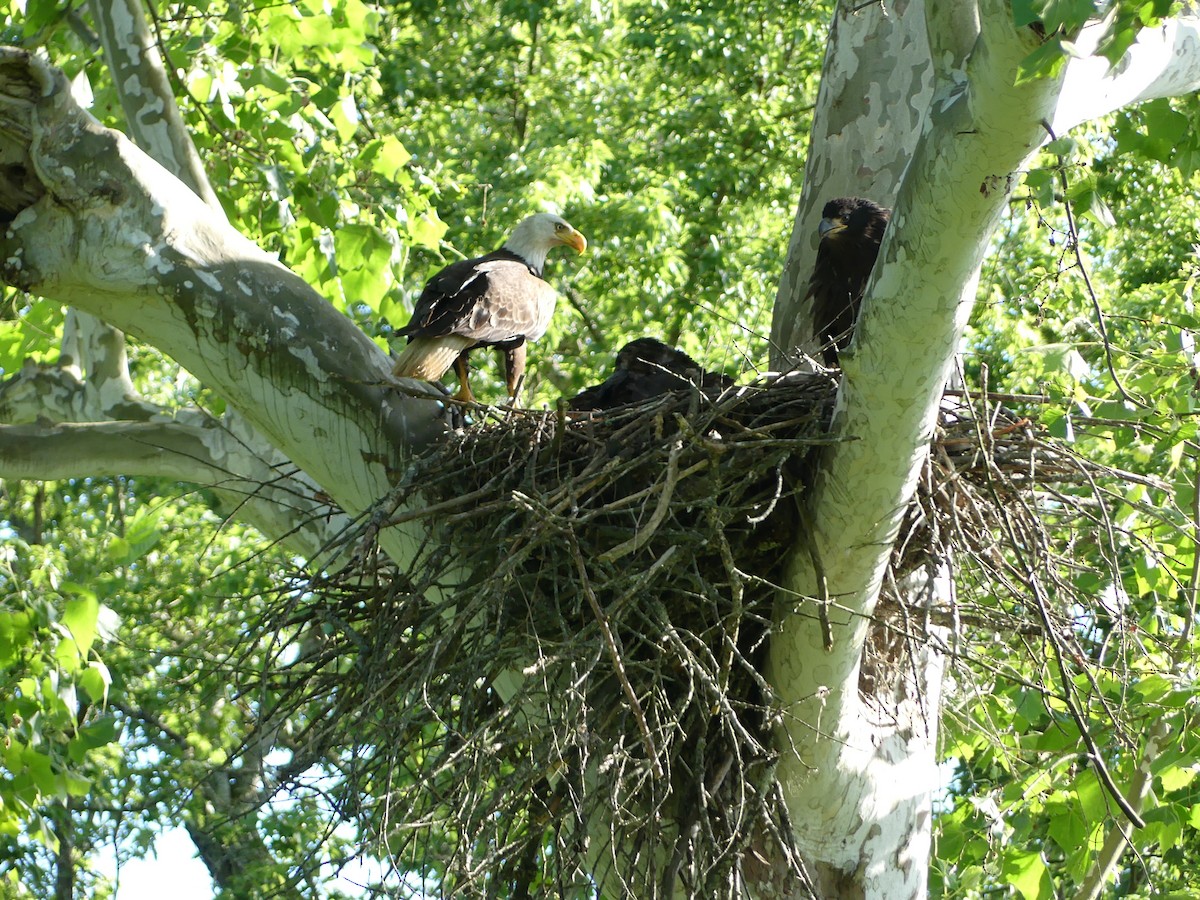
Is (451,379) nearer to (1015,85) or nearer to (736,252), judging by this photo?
(736,252)

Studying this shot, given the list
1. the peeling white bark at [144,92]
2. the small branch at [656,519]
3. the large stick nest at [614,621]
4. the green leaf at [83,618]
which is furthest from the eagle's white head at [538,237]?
the small branch at [656,519]

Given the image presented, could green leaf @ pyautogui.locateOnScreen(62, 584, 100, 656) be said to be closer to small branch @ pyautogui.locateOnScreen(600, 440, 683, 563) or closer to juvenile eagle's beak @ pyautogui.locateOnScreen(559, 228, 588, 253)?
small branch @ pyautogui.locateOnScreen(600, 440, 683, 563)

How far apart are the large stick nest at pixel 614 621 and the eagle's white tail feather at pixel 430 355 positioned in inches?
39.4

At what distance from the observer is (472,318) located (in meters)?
5.20

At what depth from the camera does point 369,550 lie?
145 inches

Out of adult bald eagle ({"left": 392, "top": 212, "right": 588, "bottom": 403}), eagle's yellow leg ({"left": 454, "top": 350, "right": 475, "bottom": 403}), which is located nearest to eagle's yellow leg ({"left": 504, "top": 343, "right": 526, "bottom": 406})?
adult bald eagle ({"left": 392, "top": 212, "right": 588, "bottom": 403})

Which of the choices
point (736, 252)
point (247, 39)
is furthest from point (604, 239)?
point (247, 39)

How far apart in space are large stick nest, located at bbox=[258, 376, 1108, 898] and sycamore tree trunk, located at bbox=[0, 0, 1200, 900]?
0.13 m

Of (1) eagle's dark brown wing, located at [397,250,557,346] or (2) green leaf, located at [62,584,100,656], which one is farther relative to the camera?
(1) eagle's dark brown wing, located at [397,250,557,346]

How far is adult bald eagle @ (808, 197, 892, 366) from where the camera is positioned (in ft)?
15.7

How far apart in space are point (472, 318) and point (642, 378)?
77cm

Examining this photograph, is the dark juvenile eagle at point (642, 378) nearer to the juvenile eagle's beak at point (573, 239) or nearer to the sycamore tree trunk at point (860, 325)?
the sycamore tree trunk at point (860, 325)

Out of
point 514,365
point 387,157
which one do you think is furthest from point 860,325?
point 387,157

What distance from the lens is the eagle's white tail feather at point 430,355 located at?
4.75 metres
